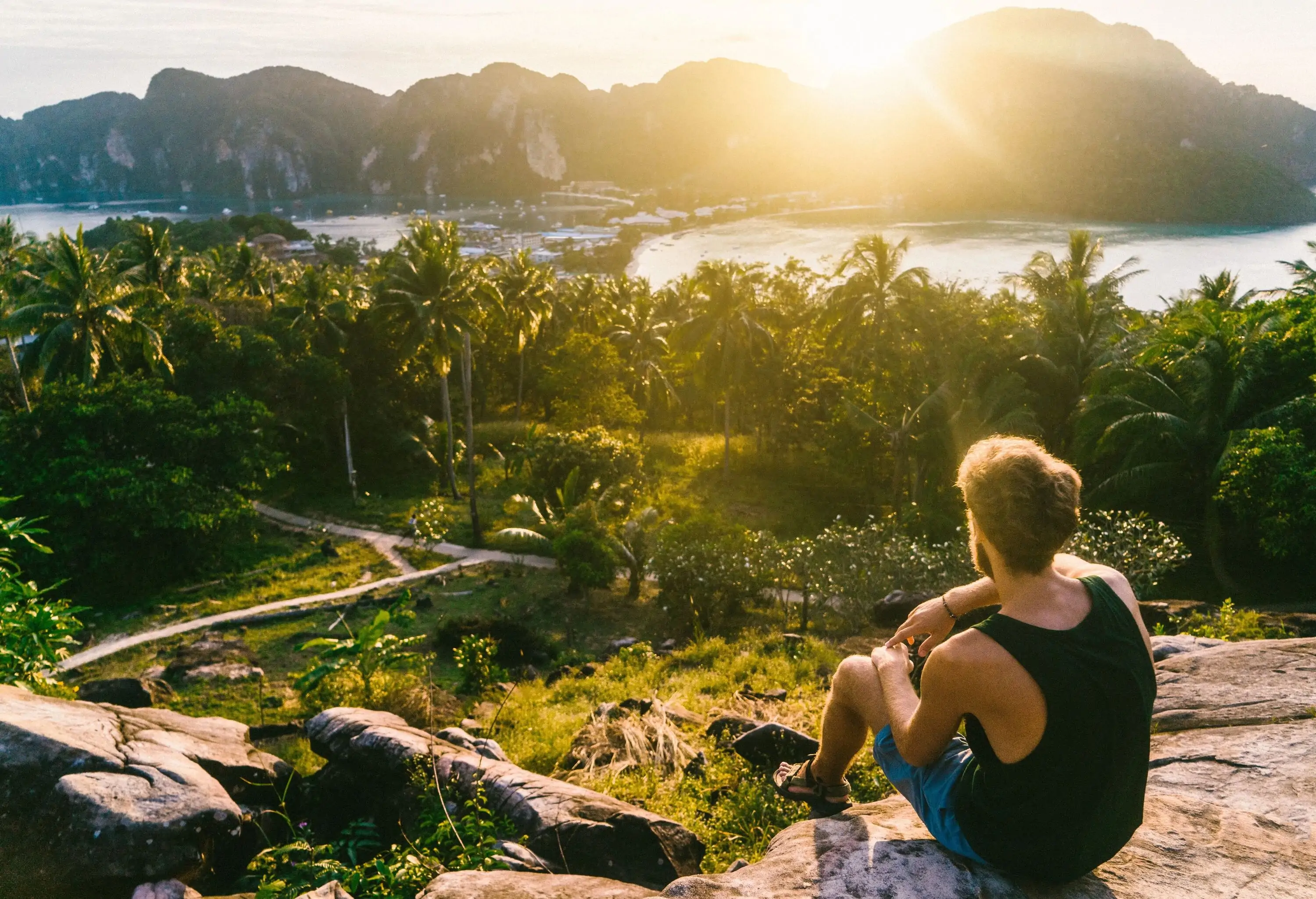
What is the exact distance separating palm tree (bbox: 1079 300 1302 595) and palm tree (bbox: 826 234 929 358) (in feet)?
29.8

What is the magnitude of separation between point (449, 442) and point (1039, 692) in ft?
98.3

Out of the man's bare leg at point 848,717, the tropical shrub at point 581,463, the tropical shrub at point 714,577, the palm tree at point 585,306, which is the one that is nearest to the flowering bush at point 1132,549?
the tropical shrub at point 714,577

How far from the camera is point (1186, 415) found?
2081 cm

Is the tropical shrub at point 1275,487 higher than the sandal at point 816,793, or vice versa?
the sandal at point 816,793

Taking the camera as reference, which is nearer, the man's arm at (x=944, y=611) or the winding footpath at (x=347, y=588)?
the man's arm at (x=944, y=611)

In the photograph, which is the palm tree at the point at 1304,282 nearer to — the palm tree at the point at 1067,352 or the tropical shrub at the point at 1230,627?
the palm tree at the point at 1067,352

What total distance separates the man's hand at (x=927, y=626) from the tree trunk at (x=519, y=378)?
4276cm

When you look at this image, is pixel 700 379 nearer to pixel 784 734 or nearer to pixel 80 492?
pixel 80 492

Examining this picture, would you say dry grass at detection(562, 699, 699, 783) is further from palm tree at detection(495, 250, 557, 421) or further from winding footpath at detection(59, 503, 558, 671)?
palm tree at detection(495, 250, 557, 421)

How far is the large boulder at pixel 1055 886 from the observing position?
2.57 m

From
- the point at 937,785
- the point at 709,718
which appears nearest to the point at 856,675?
the point at 937,785

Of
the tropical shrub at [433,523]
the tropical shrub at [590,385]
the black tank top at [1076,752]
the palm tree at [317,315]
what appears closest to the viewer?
the black tank top at [1076,752]

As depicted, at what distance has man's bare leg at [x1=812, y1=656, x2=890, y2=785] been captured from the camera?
10.7ft

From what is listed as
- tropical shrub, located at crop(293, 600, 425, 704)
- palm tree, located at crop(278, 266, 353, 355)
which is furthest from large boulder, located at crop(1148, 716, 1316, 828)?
palm tree, located at crop(278, 266, 353, 355)
